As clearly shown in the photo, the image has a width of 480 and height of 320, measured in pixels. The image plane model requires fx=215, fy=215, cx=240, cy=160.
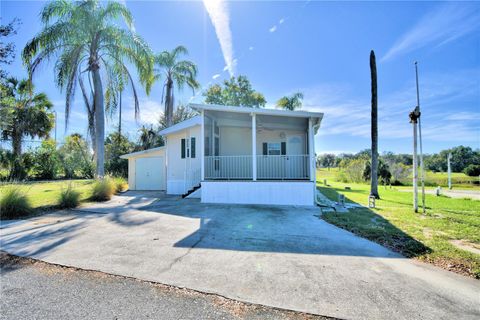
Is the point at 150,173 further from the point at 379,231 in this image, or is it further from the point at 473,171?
the point at 473,171

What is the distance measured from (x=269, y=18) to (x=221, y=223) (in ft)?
28.7

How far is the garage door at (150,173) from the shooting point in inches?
569

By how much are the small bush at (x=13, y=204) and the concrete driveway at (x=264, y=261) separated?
4.43ft

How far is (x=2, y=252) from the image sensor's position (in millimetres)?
4309

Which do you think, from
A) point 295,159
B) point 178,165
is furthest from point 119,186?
point 295,159

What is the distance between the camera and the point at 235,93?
2530cm

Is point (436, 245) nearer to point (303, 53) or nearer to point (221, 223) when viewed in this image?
point (221, 223)

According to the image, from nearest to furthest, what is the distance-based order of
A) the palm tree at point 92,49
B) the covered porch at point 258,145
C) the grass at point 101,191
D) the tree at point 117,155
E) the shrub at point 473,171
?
the palm tree at point 92,49
the covered porch at point 258,145
the grass at point 101,191
the tree at point 117,155
the shrub at point 473,171

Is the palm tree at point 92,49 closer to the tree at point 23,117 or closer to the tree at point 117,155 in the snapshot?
the tree at point 117,155

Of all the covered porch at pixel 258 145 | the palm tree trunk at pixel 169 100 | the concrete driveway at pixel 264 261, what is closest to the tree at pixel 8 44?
the concrete driveway at pixel 264 261

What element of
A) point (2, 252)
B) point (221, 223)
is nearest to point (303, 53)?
point (221, 223)

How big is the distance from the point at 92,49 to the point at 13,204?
25.5ft

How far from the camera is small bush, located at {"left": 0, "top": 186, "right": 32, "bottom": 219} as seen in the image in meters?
7.26

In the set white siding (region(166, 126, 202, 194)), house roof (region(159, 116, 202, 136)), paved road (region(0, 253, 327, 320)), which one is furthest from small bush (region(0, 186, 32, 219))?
house roof (region(159, 116, 202, 136))
